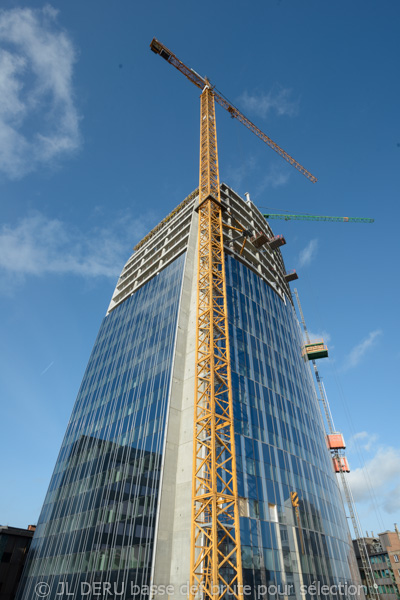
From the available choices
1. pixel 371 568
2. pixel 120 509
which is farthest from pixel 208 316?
pixel 371 568

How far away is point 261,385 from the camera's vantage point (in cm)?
4359

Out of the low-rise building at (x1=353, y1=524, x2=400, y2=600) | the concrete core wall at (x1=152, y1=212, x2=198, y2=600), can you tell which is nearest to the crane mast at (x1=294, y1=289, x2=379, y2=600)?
the low-rise building at (x1=353, y1=524, x2=400, y2=600)

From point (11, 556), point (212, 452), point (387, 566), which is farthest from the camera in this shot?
point (387, 566)

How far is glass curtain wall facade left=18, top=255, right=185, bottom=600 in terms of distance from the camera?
32.5 m

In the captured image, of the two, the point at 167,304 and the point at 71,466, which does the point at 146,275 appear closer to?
the point at 167,304

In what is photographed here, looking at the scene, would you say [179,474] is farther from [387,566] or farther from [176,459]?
[387,566]

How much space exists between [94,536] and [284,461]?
68.6 ft

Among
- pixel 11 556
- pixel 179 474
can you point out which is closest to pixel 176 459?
pixel 179 474

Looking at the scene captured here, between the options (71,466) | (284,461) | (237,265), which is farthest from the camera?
(237,265)

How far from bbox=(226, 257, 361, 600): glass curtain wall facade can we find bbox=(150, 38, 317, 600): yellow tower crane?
2168 mm

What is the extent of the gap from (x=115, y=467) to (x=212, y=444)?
1428 centimetres

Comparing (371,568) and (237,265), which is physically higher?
(237,265)

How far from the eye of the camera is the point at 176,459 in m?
34.3

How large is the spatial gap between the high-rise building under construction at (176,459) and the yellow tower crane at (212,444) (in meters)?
1.65
